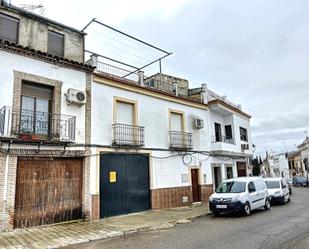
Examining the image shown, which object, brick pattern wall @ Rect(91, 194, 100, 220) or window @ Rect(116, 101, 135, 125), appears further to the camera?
window @ Rect(116, 101, 135, 125)

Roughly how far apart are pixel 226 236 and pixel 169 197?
22.8ft

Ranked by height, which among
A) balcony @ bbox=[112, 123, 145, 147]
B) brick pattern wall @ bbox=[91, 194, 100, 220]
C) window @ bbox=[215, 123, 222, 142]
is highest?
window @ bbox=[215, 123, 222, 142]

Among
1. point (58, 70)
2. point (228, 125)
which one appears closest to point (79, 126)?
point (58, 70)

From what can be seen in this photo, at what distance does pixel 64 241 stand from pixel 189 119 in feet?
36.4

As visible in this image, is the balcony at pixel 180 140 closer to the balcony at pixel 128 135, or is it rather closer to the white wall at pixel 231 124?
the balcony at pixel 128 135

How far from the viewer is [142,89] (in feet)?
47.6

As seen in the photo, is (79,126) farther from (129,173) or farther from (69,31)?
(69,31)

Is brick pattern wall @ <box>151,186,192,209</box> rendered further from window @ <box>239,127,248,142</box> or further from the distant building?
the distant building

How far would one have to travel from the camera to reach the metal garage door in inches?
479

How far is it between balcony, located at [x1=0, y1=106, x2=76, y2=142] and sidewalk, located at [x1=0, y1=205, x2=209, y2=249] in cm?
320

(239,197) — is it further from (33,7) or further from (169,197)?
(33,7)

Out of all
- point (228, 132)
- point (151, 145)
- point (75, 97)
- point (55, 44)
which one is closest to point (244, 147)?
point (228, 132)

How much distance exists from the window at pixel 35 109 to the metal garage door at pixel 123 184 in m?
3.00

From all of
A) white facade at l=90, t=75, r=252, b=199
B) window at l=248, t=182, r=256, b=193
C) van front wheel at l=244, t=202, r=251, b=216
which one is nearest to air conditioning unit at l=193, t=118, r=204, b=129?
white facade at l=90, t=75, r=252, b=199
